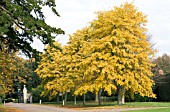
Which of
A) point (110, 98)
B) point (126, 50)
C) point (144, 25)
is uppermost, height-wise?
point (144, 25)

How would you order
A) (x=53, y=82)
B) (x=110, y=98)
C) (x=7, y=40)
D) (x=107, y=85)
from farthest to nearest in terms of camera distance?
(x=110, y=98), (x=53, y=82), (x=107, y=85), (x=7, y=40)

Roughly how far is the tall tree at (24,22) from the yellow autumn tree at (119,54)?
12.8 meters

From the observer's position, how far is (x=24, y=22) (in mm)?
16750

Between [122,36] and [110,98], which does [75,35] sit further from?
[110,98]

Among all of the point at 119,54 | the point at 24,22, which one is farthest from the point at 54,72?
the point at 24,22

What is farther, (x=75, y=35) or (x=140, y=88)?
(x=75, y=35)

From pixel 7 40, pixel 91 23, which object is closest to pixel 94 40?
pixel 91 23

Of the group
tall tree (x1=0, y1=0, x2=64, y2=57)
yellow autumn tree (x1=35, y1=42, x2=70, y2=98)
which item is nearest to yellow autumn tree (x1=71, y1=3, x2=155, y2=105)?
yellow autumn tree (x1=35, y1=42, x2=70, y2=98)

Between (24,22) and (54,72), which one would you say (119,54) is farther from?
(24,22)

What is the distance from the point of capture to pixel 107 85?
31203 mm

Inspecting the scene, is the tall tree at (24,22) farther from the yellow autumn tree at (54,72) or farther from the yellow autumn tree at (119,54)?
the yellow autumn tree at (54,72)

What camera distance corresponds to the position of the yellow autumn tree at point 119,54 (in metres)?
31.3

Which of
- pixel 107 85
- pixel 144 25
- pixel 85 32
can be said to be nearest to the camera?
pixel 107 85

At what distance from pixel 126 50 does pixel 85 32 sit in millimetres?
7916
